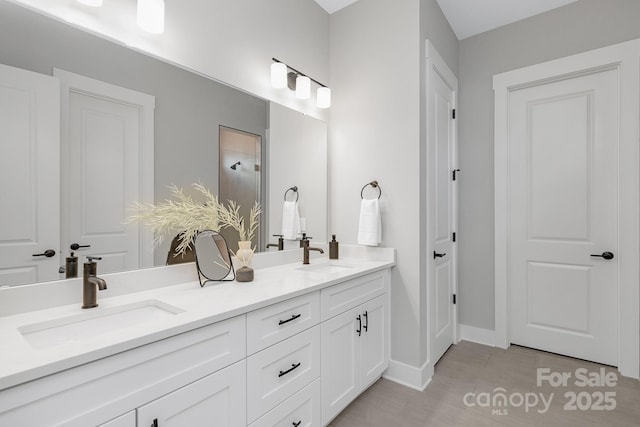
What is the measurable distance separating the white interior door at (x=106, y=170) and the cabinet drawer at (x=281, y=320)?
24.9 inches

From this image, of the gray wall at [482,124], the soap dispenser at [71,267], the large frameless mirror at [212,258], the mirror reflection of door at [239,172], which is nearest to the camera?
the soap dispenser at [71,267]

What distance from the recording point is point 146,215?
150cm

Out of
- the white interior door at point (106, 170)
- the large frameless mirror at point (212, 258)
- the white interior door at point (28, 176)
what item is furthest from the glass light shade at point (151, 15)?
the large frameless mirror at point (212, 258)

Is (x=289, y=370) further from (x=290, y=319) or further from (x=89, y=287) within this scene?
(x=89, y=287)

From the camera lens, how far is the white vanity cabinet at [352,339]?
1.70 meters

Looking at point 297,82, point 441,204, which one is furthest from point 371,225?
point 297,82

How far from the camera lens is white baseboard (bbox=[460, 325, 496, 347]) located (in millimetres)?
2926

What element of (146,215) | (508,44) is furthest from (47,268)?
(508,44)

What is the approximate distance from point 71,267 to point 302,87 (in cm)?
180

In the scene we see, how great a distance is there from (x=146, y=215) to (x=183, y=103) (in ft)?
2.04

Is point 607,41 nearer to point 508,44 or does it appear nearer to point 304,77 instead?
point 508,44

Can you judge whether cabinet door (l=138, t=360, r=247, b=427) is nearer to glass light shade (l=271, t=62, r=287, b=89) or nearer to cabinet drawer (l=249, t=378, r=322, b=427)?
cabinet drawer (l=249, t=378, r=322, b=427)

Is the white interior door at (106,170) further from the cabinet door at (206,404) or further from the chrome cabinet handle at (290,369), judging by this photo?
the chrome cabinet handle at (290,369)

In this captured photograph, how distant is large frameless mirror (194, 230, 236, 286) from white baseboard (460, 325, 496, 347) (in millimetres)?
2403
